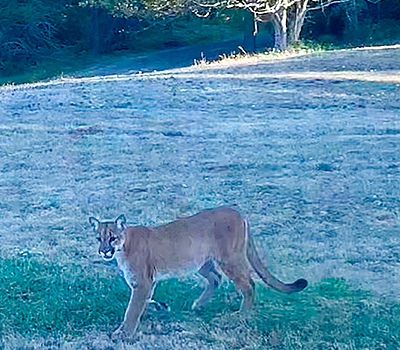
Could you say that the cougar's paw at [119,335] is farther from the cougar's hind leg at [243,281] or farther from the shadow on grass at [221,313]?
the cougar's hind leg at [243,281]

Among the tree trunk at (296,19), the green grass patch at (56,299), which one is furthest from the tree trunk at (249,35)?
the green grass patch at (56,299)

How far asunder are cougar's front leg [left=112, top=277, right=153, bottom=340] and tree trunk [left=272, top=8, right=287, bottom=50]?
950 inches

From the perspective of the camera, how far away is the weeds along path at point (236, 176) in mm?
5078

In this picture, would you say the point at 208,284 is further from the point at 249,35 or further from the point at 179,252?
the point at 249,35

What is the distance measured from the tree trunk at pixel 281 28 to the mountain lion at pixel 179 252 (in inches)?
938

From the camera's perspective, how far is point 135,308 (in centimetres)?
456

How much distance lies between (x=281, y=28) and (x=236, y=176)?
1996 centimetres

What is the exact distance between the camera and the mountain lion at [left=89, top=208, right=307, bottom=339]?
4512 millimetres

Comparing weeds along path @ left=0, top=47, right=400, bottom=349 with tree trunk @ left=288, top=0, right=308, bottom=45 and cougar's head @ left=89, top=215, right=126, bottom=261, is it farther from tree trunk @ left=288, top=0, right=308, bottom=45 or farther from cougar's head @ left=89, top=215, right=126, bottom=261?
tree trunk @ left=288, top=0, right=308, bottom=45

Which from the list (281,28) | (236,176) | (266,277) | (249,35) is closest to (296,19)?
(281,28)

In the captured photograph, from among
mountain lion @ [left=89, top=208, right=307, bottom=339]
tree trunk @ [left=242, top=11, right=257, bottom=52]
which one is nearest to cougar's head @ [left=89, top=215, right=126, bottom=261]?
mountain lion @ [left=89, top=208, right=307, bottom=339]

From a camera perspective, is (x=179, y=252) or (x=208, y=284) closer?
(x=179, y=252)

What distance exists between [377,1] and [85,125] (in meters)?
20.2

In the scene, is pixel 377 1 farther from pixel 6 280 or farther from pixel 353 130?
pixel 6 280
